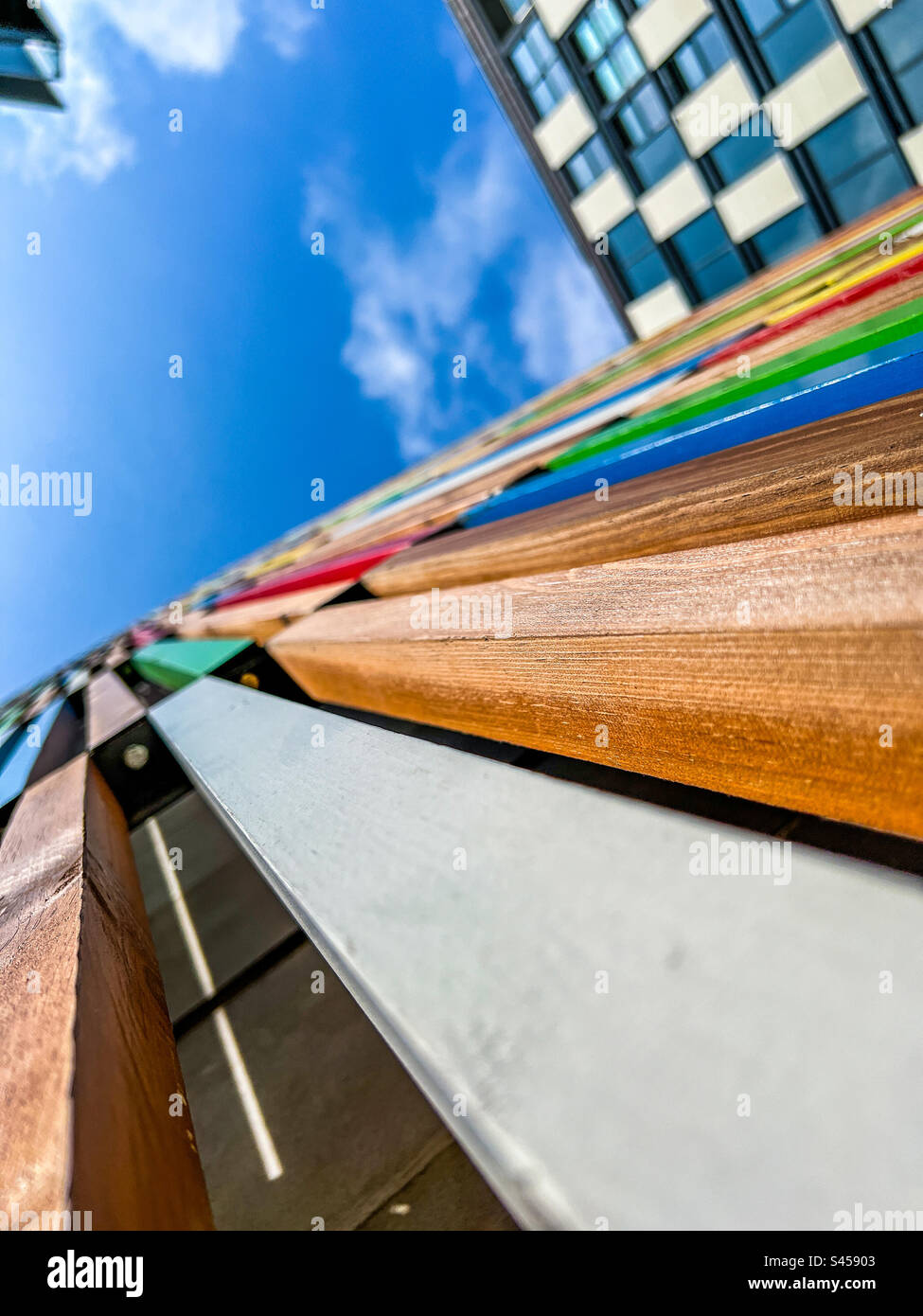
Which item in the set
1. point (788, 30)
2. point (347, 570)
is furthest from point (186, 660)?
point (788, 30)

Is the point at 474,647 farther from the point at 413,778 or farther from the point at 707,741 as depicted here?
the point at 707,741

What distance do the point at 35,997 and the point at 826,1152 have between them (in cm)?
62

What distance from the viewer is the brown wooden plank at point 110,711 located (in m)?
1.84

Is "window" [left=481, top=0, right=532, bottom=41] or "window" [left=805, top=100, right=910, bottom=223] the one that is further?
"window" [left=481, top=0, right=532, bottom=41]

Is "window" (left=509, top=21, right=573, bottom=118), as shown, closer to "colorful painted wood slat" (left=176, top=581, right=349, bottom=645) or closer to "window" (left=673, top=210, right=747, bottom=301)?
"window" (left=673, top=210, right=747, bottom=301)

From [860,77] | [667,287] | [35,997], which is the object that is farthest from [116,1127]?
[667,287]

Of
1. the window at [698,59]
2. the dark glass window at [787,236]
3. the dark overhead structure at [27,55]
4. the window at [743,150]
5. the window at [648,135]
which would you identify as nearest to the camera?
the dark overhead structure at [27,55]

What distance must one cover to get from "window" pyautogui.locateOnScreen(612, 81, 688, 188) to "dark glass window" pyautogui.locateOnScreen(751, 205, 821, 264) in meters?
2.32

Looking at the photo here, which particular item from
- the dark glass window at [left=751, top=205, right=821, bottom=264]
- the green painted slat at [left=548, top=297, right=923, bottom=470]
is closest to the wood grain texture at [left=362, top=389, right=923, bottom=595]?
the green painted slat at [left=548, top=297, right=923, bottom=470]

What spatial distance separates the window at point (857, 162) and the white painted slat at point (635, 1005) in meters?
14.6

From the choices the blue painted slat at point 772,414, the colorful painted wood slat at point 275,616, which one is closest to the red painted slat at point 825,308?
the blue painted slat at point 772,414

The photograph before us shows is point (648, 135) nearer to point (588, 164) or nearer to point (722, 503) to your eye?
point (588, 164)

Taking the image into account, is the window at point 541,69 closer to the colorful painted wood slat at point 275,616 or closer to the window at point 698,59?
the window at point 698,59

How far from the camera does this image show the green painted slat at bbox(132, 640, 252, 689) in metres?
2.34
